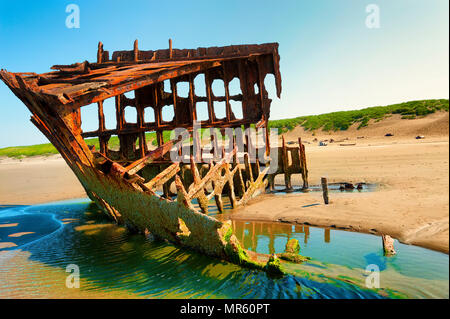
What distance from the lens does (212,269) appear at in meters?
5.07

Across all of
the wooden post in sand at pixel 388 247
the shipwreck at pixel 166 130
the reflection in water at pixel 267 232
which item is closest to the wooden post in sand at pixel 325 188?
the reflection in water at pixel 267 232

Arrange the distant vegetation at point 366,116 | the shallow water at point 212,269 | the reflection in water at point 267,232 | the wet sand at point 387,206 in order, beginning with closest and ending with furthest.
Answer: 1. the shallow water at point 212,269
2. the wet sand at point 387,206
3. the reflection in water at point 267,232
4. the distant vegetation at point 366,116

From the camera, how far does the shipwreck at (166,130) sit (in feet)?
18.0

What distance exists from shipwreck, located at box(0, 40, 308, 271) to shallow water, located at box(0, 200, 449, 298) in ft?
1.43

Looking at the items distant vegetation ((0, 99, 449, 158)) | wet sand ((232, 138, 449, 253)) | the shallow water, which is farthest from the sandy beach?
distant vegetation ((0, 99, 449, 158))

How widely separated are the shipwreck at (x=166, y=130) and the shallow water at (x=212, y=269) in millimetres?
436

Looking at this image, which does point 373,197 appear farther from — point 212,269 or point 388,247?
point 212,269

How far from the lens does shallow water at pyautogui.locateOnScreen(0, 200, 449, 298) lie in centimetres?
427

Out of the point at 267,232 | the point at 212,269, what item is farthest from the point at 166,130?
the point at 212,269

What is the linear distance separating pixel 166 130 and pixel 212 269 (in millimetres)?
6778

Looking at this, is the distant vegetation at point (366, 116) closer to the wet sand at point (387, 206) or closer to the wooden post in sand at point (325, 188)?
the wet sand at point (387, 206)

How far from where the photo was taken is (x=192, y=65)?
8.53m
